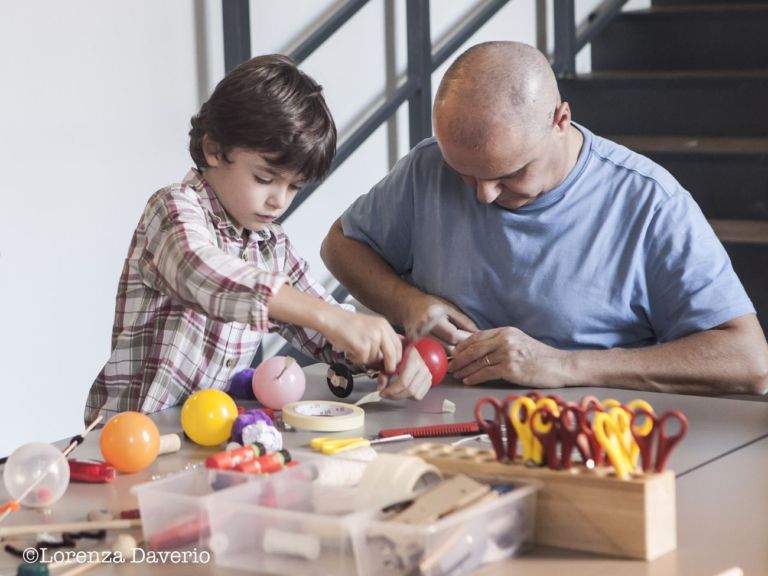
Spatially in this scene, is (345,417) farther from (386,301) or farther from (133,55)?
(133,55)

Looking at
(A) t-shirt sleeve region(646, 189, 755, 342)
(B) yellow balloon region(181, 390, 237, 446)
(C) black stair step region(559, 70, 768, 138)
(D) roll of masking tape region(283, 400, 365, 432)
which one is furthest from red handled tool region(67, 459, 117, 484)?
(C) black stair step region(559, 70, 768, 138)

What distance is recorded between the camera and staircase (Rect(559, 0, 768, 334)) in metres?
3.67

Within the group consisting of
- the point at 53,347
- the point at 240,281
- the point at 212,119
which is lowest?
the point at 53,347

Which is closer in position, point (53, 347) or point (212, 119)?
point (212, 119)

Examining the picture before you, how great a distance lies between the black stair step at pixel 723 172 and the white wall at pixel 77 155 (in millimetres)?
1236

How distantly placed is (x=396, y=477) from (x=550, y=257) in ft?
3.36

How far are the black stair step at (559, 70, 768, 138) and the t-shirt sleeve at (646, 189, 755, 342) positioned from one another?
192cm

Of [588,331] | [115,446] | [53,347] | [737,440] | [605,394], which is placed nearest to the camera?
[115,446]

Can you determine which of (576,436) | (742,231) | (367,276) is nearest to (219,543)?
(576,436)

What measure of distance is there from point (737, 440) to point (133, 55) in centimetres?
211

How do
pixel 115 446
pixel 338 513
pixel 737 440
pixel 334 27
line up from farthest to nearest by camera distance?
pixel 334 27
pixel 737 440
pixel 115 446
pixel 338 513

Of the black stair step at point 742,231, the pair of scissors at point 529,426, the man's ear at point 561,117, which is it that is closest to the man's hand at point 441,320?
the man's ear at point 561,117

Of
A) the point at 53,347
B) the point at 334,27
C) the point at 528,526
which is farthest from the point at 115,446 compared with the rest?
the point at 334,27

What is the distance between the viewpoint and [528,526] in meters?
1.25
